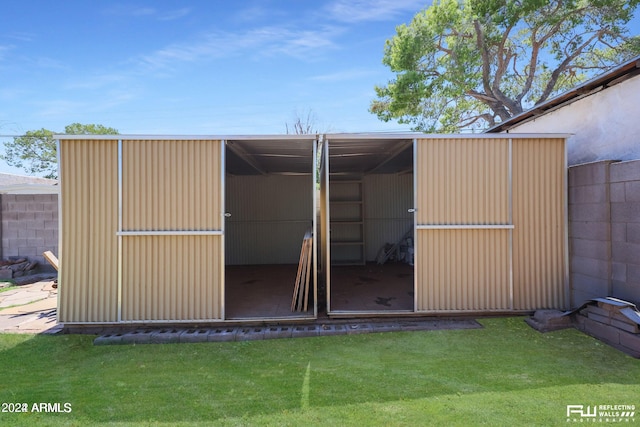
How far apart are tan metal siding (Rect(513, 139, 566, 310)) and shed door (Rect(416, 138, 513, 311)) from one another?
0.14 meters

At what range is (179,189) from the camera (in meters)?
4.16

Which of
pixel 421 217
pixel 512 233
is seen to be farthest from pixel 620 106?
pixel 421 217

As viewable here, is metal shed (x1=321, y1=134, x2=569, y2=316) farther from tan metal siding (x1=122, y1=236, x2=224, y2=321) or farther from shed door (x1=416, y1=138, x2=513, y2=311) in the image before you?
tan metal siding (x1=122, y1=236, x2=224, y2=321)

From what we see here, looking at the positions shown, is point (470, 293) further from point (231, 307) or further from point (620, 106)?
point (231, 307)

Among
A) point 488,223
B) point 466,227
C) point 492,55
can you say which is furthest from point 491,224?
point 492,55

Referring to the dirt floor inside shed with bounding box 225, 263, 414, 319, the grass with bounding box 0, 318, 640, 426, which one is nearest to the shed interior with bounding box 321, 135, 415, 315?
the dirt floor inside shed with bounding box 225, 263, 414, 319

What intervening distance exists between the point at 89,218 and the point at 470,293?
4.99 meters

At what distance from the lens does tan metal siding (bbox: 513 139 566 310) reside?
4344mm

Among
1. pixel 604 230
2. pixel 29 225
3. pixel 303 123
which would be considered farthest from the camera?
pixel 303 123

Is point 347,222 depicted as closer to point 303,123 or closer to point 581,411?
point 581,411

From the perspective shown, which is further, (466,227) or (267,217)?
(267,217)

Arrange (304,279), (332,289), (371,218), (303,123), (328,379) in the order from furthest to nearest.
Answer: (303,123) → (371,218) → (332,289) → (304,279) → (328,379)

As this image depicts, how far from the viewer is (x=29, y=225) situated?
780 cm

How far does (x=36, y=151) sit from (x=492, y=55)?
99.1 ft
